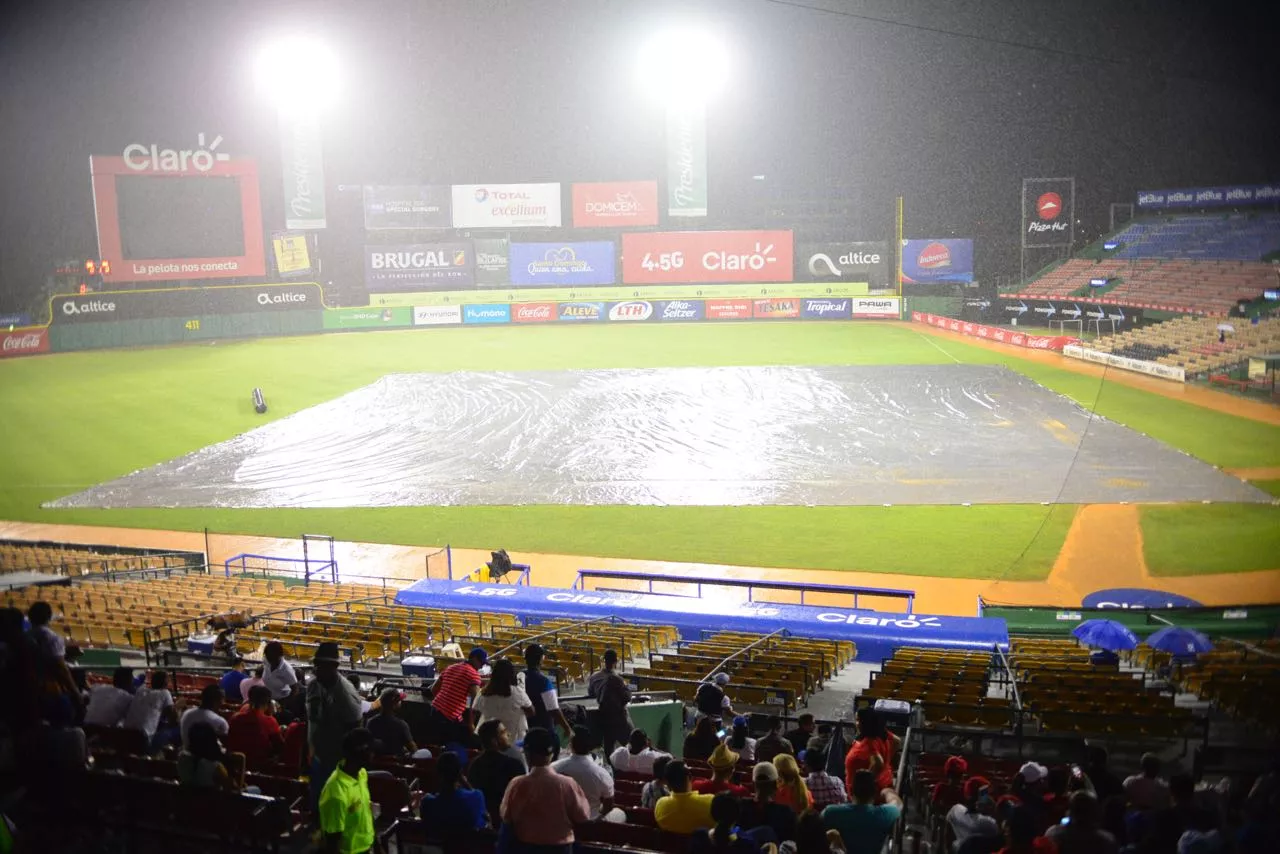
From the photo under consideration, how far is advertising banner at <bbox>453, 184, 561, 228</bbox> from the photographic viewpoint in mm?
61062

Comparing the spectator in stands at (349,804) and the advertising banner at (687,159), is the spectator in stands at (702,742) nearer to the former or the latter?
the spectator in stands at (349,804)

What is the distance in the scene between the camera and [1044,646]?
13492 millimetres

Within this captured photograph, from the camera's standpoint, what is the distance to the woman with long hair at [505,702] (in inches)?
258

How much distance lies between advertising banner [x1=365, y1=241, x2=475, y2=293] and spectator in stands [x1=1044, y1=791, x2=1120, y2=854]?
60125 millimetres

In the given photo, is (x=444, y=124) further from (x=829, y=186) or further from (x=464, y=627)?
(x=464, y=627)

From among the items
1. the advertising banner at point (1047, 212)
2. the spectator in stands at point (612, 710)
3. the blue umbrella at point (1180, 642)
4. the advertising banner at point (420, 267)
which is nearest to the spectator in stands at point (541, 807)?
the spectator in stands at point (612, 710)

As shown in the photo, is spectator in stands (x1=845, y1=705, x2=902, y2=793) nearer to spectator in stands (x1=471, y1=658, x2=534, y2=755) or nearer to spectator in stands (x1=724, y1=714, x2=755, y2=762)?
spectator in stands (x1=724, y1=714, x2=755, y2=762)

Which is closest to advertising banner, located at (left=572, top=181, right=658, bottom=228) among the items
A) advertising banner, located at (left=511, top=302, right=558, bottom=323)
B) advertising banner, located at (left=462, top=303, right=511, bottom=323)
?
advertising banner, located at (left=511, top=302, right=558, bottom=323)

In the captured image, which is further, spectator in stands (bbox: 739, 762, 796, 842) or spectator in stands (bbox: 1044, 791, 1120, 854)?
spectator in stands (bbox: 739, 762, 796, 842)

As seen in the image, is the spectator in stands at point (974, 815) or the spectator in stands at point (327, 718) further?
the spectator in stands at point (327, 718)

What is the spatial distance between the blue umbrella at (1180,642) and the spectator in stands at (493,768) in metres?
9.28

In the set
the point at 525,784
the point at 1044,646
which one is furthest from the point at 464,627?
the point at 525,784

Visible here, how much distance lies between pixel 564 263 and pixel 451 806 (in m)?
58.5

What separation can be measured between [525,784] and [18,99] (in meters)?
36.1
